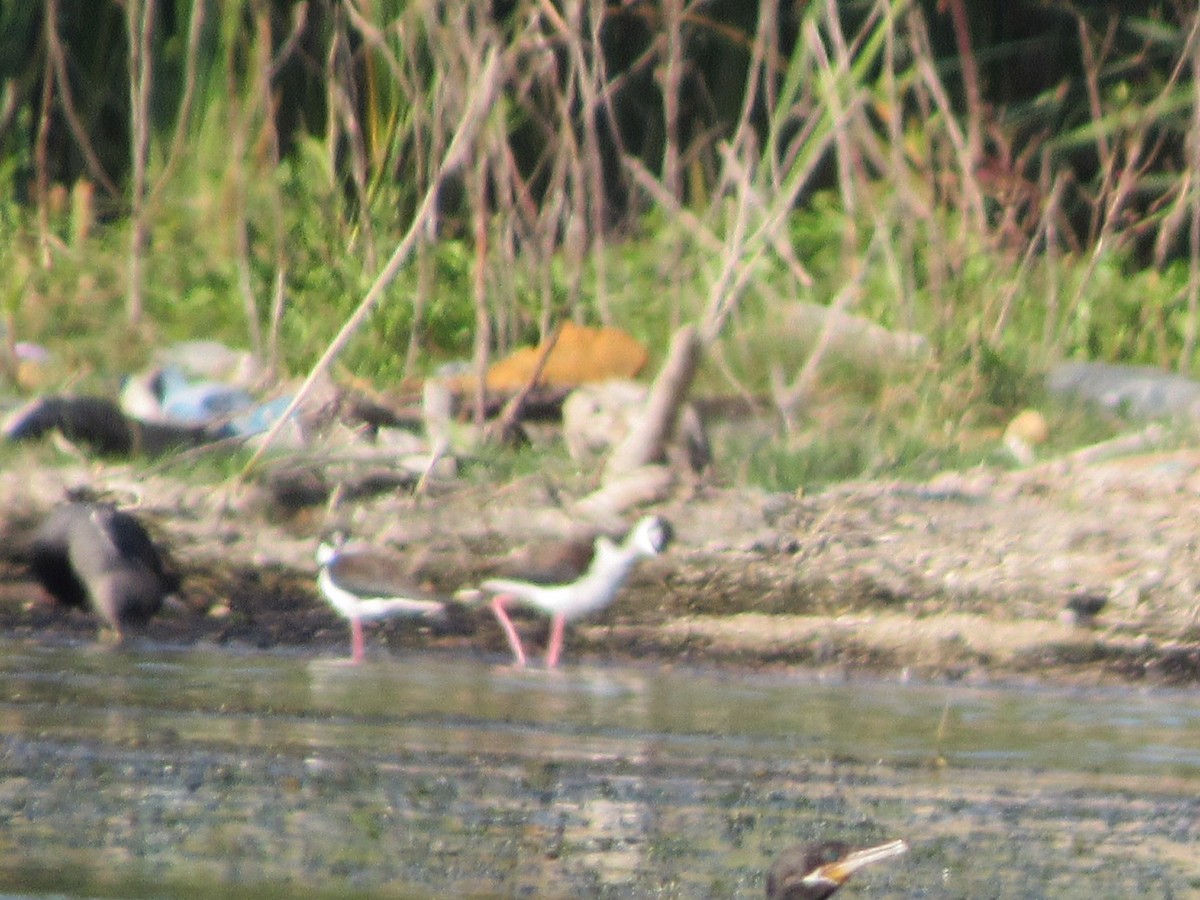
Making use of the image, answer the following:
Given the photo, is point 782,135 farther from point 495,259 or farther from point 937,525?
point 937,525

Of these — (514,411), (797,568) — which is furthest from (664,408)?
(797,568)

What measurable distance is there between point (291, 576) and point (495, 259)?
8.10 ft

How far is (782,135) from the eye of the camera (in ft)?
44.4

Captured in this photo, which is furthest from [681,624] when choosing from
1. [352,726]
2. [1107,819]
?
[1107,819]

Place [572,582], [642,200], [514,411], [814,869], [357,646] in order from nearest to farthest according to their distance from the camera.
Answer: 1. [814,869]
2. [357,646]
3. [572,582]
4. [514,411]
5. [642,200]

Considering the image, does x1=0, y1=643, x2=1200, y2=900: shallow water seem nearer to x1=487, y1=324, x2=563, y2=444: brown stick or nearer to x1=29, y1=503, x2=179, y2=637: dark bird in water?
x1=29, y1=503, x2=179, y2=637: dark bird in water

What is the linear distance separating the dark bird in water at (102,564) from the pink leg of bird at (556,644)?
116 centimetres

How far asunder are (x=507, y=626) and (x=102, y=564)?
1.19 metres

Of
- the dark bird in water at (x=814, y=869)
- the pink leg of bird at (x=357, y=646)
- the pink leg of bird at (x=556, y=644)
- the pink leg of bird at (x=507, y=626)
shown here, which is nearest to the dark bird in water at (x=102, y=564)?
the pink leg of bird at (x=357, y=646)

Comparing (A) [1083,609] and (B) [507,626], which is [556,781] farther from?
(A) [1083,609]

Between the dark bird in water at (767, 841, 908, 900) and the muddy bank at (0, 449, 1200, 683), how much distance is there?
3255mm

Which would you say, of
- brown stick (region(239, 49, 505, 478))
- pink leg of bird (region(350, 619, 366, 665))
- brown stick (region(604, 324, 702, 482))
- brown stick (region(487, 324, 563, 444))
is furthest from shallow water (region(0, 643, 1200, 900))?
brown stick (region(487, 324, 563, 444))

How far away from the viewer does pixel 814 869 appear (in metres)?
3.82

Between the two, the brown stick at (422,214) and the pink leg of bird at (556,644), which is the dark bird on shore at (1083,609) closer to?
the pink leg of bird at (556,644)
